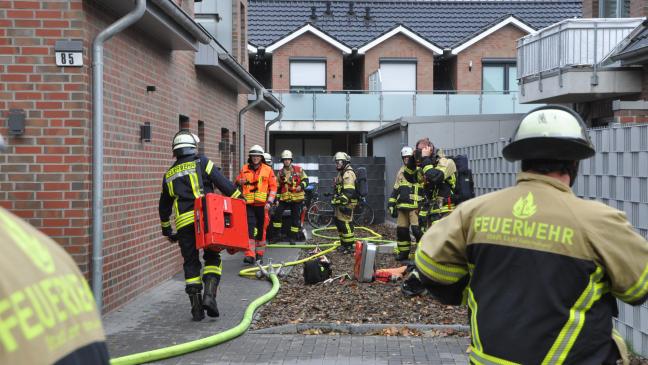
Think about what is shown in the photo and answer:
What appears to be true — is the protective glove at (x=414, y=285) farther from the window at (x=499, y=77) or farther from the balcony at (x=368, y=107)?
the window at (x=499, y=77)

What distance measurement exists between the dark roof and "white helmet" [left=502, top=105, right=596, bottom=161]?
3241 centimetres

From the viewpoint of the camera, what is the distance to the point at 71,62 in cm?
782

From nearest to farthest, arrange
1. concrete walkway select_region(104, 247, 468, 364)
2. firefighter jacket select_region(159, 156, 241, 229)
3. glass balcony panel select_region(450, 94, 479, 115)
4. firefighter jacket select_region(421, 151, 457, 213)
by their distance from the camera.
Answer: concrete walkway select_region(104, 247, 468, 364), firefighter jacket select_region(159, 156, 241, 229), firefighter jacket select_region(421, 151, 457, 213), glass balcony panel select_region(450, 94, 479, 115)

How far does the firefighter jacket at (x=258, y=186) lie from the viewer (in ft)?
45.6

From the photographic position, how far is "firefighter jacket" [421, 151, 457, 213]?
11.7 m

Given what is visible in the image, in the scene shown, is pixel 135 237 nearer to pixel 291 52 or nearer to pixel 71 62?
pixel 71 62

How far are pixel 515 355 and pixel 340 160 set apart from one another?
1310 cm

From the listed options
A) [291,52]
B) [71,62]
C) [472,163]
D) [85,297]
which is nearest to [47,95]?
[71,62]

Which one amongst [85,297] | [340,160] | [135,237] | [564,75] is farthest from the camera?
[564,75]

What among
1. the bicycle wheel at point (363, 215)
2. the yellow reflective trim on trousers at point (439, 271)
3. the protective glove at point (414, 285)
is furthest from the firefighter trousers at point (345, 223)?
the yellow reflective trim on trousers at point (439, 271)

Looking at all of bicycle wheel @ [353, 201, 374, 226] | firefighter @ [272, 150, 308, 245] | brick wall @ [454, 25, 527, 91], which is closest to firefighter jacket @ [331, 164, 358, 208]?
firefighter @ [272, 150, 308, 245]

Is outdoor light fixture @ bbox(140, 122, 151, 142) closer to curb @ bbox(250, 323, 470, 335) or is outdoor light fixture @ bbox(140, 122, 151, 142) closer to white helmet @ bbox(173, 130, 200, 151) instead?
white helmet @ bbox(173, 130, 200, 151)

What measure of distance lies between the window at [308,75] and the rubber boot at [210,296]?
26722mm

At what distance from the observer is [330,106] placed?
32438mm
